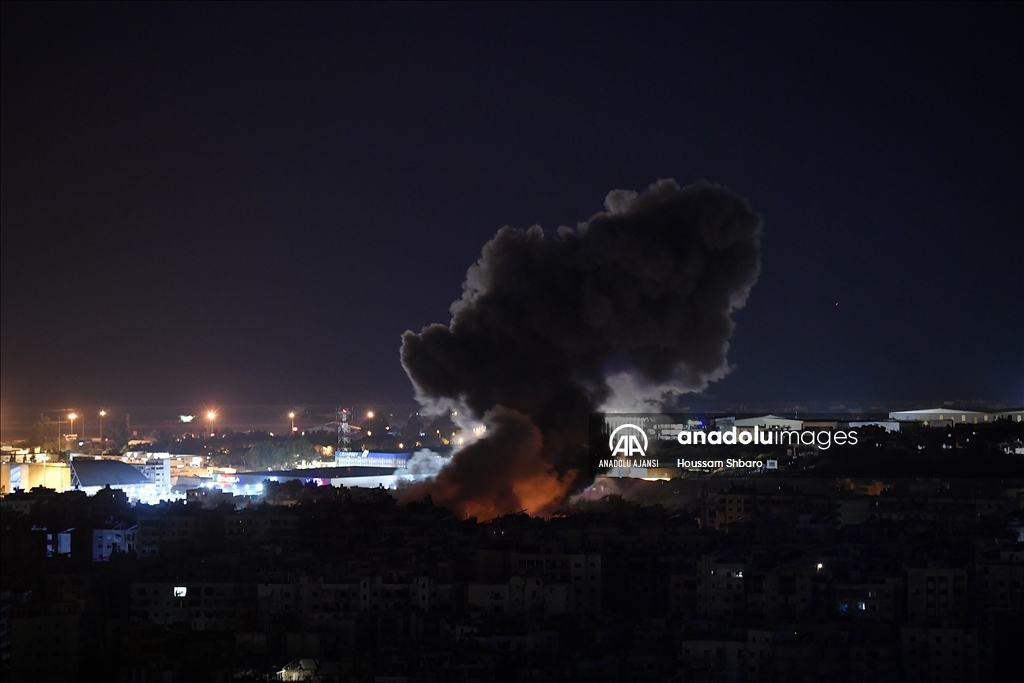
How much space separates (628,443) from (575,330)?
2605 mm

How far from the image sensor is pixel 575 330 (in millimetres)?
33875

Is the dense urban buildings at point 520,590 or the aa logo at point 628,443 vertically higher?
the aa logo at point 628,443

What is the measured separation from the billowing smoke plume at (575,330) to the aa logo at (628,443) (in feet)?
1.78

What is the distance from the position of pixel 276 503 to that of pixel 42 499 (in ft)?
13.8

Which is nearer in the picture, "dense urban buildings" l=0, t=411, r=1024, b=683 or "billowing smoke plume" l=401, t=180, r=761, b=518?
"dense urban buildings" l=0, t=411, r=1024, b=683

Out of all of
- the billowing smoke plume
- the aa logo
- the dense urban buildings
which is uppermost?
the billowing smoke plume

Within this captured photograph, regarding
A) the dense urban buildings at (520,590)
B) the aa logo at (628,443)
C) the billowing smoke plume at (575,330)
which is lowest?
the dense urban buildings at (520,590)

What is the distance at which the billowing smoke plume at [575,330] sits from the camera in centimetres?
3312

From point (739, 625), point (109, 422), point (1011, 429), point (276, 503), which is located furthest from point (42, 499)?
point (109, 422)

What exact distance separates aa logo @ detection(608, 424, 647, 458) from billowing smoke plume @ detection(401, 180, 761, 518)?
1.78 feet

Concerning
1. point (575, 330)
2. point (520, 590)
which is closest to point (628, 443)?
point (575, 330)

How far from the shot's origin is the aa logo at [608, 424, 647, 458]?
114 feet

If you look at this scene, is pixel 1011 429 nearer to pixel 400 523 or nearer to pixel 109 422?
pixel 400 523

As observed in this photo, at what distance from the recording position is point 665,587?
82.6 ft
